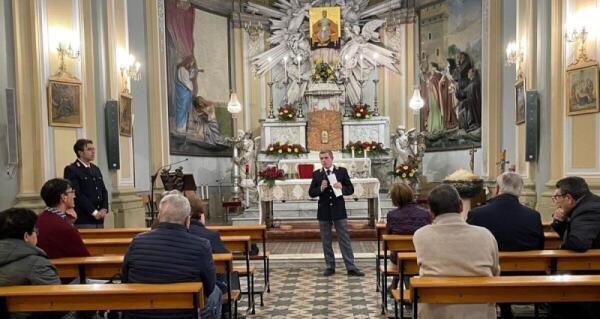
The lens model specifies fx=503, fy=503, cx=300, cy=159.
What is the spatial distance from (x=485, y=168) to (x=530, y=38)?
13.6 feet

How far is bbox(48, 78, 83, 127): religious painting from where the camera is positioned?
7.63m

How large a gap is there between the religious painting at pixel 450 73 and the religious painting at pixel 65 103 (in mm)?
9772

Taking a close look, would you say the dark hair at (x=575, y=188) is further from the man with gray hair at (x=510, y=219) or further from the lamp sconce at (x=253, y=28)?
the lamp sconce at (x=253, y=28)

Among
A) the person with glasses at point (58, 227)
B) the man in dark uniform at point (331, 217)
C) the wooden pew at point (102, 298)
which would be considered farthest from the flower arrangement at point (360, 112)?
the wooden pew at point (102, 298)

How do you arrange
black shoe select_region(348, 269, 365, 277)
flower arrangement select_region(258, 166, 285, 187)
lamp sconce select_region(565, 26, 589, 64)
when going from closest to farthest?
black shoe select_region(348, 269, 365, 277) → lamp sconce select_region(565, 26, 589, 64) → flower arrangement select_region(258, 166, 285, 187)

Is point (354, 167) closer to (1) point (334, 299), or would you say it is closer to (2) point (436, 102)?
(2) point (436, 102)

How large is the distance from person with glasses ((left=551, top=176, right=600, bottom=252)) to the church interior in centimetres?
1

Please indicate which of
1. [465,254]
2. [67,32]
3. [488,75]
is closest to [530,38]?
[488,75]

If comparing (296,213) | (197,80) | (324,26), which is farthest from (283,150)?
(324,26)

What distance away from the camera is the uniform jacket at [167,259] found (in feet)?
10.1

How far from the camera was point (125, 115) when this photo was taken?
997 cm

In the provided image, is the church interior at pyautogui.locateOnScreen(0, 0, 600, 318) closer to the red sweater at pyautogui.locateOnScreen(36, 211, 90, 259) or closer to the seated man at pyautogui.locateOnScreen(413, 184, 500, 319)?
the seated man at pyautogui.locateOnScreen(413, 184, 500, 319)

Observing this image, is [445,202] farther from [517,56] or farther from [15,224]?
[517,56]

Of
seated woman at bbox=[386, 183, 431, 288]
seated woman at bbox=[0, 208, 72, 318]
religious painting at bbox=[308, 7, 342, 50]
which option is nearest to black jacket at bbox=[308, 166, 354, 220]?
seated woman at bbox=[386, 183, 431, 288]
